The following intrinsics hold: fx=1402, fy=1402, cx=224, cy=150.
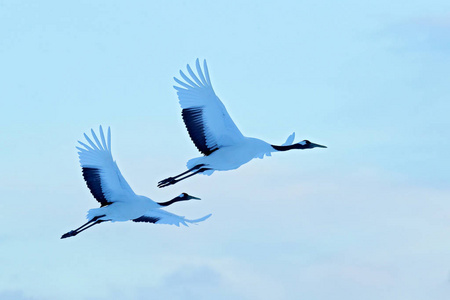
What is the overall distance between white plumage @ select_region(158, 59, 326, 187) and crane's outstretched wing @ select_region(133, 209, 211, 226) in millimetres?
5002

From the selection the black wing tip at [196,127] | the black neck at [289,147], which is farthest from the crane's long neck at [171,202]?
the black neck at [289,147]

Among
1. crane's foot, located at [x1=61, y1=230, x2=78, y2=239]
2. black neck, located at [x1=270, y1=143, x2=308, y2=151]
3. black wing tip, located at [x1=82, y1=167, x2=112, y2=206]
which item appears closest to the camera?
black neck, located at [x1=270, y1=143, x2=308, y2=151]

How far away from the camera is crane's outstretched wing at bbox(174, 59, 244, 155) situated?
46.4 metres

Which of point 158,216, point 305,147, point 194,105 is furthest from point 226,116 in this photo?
point 158,216

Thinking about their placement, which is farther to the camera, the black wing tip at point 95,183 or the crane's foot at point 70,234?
the crane's foot at point 70,234

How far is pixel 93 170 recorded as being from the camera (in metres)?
50.5

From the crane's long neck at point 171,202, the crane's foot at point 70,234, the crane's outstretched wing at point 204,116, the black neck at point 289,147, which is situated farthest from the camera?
the crane's foot at point 70,234

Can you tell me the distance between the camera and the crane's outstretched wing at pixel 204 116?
152 feet

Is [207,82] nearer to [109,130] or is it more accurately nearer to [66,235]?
[109,130]

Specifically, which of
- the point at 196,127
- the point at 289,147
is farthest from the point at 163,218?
the point at 196,127

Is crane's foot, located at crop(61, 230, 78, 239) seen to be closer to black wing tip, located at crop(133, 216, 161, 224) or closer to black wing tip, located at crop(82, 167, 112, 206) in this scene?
black wing tip, located at crop(82, 167, 112, 206)

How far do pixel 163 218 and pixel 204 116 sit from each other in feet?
28.7

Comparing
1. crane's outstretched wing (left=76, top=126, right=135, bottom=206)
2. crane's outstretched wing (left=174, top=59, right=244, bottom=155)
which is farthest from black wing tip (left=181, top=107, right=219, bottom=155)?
crane's outstretched wing (left=76, top=126, right=135, bottom=206)

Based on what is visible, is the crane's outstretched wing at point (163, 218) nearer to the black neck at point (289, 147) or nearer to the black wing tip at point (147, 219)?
the black wing tip at point (147, 219)
